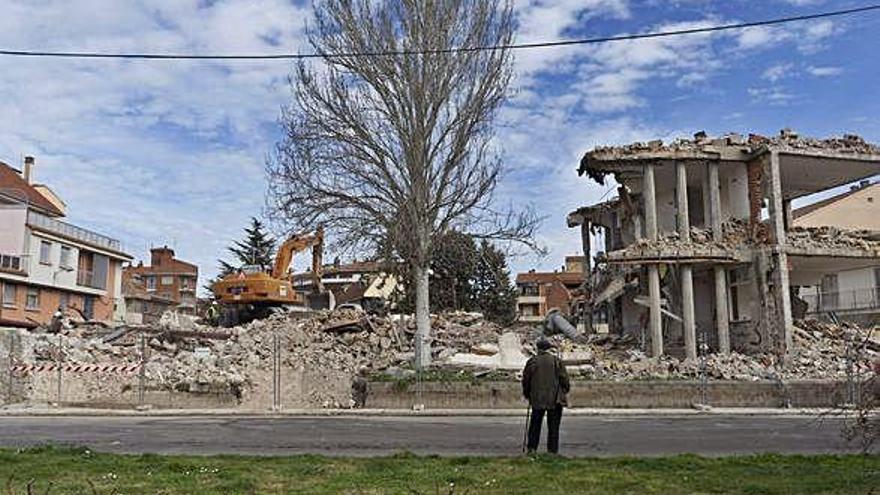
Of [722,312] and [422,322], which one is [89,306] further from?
[722,312]

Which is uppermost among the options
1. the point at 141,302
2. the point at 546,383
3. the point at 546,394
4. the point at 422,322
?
the point at 141,302

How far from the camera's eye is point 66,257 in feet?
193

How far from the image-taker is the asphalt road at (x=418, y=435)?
11.9 metres

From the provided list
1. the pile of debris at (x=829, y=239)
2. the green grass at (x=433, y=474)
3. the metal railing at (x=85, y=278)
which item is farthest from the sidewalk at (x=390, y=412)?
the metal railing at (x=85, y=278)

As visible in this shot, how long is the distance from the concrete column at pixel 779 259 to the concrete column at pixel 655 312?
392 cm

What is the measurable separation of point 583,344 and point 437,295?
25224 millimetres

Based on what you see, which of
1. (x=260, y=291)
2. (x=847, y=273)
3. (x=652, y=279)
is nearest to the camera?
(x=652, y=279)

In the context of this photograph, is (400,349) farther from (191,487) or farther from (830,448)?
(191,487)

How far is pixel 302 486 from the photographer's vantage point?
306 inches

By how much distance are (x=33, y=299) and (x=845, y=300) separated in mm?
50296

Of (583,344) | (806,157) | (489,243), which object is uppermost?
(806,157)

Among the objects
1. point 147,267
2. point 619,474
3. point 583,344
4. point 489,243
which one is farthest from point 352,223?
point 147,267

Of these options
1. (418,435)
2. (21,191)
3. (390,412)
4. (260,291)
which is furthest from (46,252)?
(418,435)

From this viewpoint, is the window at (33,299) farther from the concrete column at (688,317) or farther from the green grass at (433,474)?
the green grass at (433,474)
